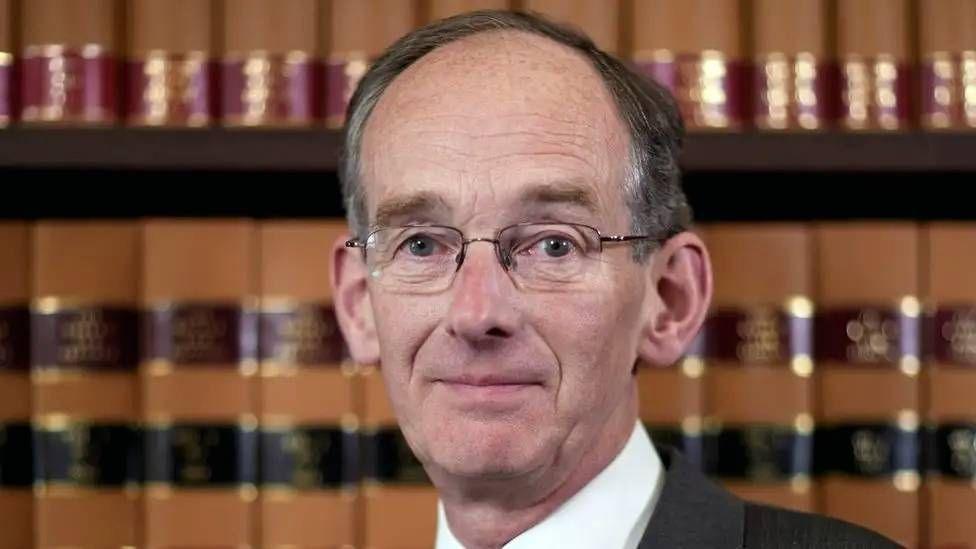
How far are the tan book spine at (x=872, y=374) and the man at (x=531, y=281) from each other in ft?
1.02

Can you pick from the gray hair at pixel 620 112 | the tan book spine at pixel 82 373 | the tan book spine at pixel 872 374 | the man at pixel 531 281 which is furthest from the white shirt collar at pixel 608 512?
the tan book spine at pixel 82 373

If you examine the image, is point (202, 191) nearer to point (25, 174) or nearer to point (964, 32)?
point (25, 174)

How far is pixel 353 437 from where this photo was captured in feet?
5.63

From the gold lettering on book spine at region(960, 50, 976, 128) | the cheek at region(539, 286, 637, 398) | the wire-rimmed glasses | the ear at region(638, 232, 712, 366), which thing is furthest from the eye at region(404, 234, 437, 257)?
the gold lettering on book spine at region(960, 50, 976, 128)

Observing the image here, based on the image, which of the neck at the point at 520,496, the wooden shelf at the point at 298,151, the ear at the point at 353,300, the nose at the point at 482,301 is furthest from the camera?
the wooden shelf at the point at 298,151

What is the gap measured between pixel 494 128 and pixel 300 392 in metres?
0.51

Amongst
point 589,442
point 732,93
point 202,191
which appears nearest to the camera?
point 589,442

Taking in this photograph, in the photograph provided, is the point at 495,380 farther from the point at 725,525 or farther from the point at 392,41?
the point at 392,41

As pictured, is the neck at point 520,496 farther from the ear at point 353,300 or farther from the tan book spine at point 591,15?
the tan book spine at point 591,15

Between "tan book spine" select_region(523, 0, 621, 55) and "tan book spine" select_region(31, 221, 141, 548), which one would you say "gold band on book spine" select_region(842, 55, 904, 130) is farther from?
"tan book spine" select_region(31, 221, 141, 548)

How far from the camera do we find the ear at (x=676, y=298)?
144 centimetres

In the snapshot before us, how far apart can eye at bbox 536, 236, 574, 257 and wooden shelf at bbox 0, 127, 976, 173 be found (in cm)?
34

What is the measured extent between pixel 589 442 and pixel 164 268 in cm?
60

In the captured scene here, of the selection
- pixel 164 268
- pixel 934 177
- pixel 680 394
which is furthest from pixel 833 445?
pixel 164 268
